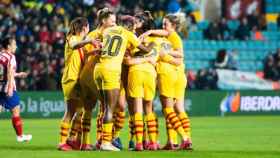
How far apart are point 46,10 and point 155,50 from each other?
747 inches

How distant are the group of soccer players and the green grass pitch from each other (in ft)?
1.83

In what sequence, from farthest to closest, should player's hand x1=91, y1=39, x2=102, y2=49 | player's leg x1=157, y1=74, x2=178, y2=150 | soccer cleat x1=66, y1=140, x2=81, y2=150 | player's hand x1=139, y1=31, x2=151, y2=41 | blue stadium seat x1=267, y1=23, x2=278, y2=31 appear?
blue stadium seat x1=267, y1=23, x2=278, y2=31 → player's leg x1=157, y1=74, x2=178, y2=150 → soccer cleat x1=66, y1=140, x2=81, y2=150 → player's hand x1=139, y1=31, x2=151, y2=41 → player's hand x1=91, y1=39, x2=102, y2=49

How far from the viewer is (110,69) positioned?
591 inches

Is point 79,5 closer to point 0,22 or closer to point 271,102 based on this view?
point 0,22

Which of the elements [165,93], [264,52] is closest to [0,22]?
[264,52]

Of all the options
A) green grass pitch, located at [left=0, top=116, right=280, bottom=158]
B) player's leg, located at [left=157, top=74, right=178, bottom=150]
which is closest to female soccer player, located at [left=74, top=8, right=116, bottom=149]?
green grass pitch, located at [left=0, top=116, right=280, bottom=158]

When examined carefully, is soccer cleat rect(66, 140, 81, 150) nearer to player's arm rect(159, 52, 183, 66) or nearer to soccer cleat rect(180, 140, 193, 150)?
soccer cleat rect(180, 140, 193, 150)

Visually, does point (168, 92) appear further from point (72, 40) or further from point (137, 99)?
point (72, 40)

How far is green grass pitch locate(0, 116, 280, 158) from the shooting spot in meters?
14.5

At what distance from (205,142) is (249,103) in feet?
49.0

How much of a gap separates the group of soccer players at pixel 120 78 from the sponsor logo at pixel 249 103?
16.6m

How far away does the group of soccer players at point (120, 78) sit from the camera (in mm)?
15102

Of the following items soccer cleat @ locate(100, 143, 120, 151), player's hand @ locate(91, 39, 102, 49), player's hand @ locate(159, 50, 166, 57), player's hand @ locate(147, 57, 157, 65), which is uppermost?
player's hand @ locate(91, 39, 102, 49)

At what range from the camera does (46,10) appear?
1345 inches
